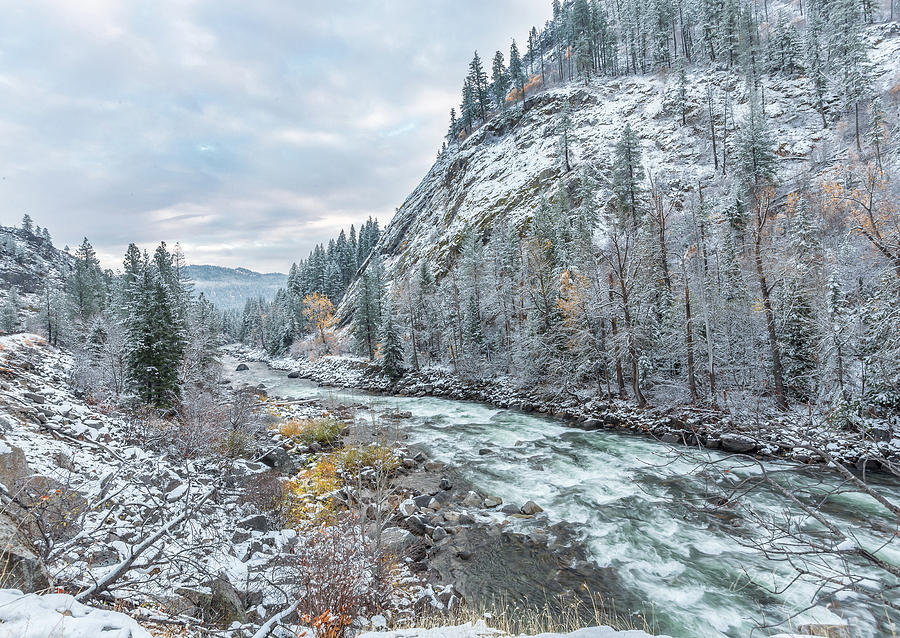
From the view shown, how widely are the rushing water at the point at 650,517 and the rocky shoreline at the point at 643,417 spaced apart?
0.77m

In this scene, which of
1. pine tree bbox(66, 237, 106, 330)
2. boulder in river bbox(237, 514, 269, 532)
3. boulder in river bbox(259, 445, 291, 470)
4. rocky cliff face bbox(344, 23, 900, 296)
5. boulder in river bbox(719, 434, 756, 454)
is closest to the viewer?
boulder in river bbox(237, 514, 269, 532)

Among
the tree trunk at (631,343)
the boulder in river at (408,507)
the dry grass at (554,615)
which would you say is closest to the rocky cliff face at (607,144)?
the tree trunk at (631,343)

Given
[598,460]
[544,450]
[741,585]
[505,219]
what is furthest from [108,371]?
[505,219]

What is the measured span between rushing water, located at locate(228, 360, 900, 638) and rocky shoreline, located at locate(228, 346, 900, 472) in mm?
769

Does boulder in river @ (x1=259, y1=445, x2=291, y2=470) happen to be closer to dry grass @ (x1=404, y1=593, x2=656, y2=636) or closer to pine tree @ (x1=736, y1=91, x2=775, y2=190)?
dry grass @ (x1=404, y1=593, x2=656, y2=636)

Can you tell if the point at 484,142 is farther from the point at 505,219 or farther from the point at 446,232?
the point at 505,219

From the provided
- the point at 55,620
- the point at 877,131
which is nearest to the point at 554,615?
the point at 55,620

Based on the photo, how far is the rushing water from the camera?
7.93 m

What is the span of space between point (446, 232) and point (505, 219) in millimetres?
13219

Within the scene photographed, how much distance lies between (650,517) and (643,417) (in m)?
9.38

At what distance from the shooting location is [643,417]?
20094 mm

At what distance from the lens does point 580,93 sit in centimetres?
6925

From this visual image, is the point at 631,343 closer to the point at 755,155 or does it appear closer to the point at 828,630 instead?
the point at 828,630

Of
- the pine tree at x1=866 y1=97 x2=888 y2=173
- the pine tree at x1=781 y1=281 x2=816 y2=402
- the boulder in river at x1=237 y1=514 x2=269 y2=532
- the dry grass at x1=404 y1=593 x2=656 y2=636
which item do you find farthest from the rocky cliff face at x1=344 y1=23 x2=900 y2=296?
the boulder in river at x1=237 y1=514 x2=269 y2=532
